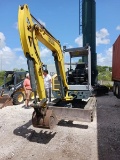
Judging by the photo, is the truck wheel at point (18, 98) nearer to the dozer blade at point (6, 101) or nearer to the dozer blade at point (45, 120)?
the dozer blade at point (6, 101)

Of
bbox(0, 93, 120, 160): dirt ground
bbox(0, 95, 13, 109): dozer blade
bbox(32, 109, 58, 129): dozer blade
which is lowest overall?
bbox(0, 93, 120, 160): dirt ground

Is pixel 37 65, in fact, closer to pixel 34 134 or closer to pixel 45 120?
pixel 45 120

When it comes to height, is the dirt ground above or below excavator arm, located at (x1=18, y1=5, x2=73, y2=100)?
below

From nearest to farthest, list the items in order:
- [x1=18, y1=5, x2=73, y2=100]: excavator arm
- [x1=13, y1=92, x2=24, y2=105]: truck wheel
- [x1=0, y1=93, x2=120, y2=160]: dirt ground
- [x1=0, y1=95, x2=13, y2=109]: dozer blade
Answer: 1. [x1=0, y1=93, x2=120, y2=160]: dirt ground
2. [x1=18, y1=5, x2=73, y2=100]: excavator arm
3. [x1=0, y1=95, x2=13, y2=109]: dozer blade
4. [x1=13, y1=92, x2=24, y2=105]: truck wheel

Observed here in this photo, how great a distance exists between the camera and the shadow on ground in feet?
19.2

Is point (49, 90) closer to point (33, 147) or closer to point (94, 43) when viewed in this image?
point (33, 147)

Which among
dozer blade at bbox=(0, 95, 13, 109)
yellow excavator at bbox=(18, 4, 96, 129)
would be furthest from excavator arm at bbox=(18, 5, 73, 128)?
dozer blade at bbox=(0, 95, 13, 109)

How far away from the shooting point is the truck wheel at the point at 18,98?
11.7m

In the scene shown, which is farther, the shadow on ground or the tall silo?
the tall silo

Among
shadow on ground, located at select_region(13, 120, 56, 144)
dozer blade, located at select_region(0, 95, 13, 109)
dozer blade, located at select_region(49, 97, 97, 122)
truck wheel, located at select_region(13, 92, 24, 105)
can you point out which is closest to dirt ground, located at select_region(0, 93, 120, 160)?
shadow on ground, located at select_region(13, 120, 56, 144)

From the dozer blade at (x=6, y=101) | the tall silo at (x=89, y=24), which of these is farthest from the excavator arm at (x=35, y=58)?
the tall silo at (x=89, y=24)

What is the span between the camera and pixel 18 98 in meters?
11.9

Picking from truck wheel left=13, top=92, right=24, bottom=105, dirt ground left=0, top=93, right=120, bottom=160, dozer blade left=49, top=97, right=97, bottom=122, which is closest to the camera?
dirt ground left=0, top=93, right=120, bottom=160

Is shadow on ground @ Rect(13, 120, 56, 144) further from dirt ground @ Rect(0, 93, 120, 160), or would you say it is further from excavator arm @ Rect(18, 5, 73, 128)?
excavator arm @ Rect(18, 5, 73, 128)
